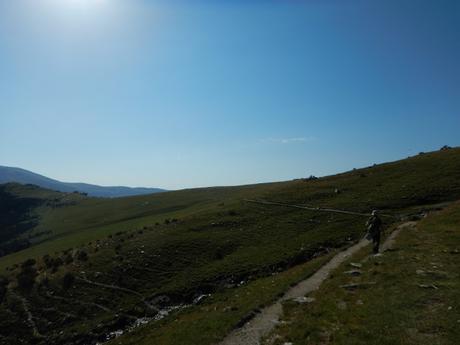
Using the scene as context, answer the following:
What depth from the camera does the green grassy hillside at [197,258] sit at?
36.1 meters

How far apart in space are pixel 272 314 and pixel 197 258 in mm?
22978

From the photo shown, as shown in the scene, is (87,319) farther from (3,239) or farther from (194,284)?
(3,239)

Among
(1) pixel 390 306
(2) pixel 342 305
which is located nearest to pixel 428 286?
(1) pixel 390 306

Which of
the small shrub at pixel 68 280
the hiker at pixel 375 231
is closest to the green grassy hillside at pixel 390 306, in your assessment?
the hiker at pixel 375 231

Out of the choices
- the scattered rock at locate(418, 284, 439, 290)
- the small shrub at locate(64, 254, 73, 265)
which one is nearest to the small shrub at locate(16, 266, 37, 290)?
the small shrub at locate(64, 254, 73, 265)

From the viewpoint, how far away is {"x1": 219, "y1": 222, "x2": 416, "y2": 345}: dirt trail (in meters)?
20.4

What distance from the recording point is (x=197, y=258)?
45062mm

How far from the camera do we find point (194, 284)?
38594mm

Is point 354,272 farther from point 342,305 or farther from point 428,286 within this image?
point 342,305

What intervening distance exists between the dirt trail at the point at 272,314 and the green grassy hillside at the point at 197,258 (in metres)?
0.94

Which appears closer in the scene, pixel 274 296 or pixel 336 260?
pixel 274 296

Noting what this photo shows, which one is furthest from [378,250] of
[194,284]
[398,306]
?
[194,284]

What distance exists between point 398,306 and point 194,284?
75.8ft

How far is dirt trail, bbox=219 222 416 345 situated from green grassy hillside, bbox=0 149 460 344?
0.94m
